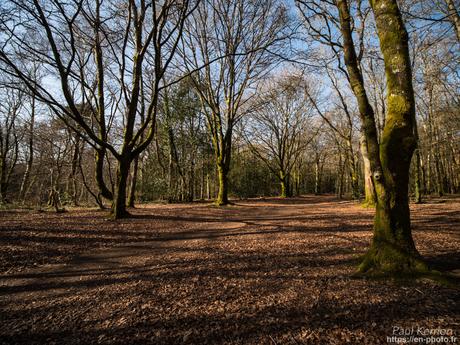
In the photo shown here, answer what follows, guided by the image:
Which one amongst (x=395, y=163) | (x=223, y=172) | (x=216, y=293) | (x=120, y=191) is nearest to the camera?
(x=216, y=293)

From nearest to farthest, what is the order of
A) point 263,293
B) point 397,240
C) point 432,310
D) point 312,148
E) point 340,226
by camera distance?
point 432,310
point 263,293
point 397,240
point 340,226
point 312,148

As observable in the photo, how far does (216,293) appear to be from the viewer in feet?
10.2

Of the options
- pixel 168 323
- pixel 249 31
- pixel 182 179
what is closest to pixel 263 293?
pixel 168 323

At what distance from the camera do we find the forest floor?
2254mm

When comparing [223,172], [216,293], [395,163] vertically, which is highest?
[223,172]

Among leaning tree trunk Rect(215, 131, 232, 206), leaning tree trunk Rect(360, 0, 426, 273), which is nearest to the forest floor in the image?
leaning tree trunk Rect(360, 0, 426, 273)

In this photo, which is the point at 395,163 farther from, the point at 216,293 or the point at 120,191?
the point at 120,191

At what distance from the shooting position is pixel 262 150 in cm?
3173

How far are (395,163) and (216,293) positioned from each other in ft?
10.8

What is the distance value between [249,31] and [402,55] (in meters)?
13.9

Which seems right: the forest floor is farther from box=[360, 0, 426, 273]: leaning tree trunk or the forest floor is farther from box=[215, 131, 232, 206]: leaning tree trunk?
box=[215, 131, 232, 206]: leaning tree trunk

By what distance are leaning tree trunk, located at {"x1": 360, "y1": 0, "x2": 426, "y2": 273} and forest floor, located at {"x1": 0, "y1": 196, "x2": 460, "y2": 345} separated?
0.39m

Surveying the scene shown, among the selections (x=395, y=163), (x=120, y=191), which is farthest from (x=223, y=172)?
(x=395, y=163)

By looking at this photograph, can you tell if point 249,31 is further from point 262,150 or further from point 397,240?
point 262,150
